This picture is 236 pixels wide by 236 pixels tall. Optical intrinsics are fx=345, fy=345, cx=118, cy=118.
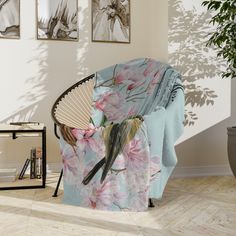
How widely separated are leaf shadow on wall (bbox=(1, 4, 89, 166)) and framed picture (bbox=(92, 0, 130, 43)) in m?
0.10

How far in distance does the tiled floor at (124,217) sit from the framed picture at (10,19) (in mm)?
1452

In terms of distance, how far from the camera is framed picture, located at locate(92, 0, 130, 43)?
3322 millimetres

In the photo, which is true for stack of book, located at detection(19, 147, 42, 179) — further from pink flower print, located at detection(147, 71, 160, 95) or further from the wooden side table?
pink flower print, located at detection(147, 71, 160, 95)

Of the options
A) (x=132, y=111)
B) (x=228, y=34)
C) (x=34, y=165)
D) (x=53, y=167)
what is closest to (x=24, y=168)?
(x=34, y=165)

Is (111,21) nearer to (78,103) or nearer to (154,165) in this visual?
(78,103)

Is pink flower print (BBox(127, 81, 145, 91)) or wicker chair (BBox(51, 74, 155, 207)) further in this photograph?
wicker chair (BBox(51, 74, 155, 207))

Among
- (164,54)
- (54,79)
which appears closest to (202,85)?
(164,54)

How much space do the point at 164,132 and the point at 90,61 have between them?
4.68 ft

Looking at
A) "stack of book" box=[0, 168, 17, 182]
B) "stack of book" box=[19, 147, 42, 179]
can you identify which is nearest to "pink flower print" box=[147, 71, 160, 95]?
"stack of book" box=[19, 147, 42, 179]

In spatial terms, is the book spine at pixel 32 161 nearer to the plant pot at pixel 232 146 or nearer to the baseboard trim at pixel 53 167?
the baseboard trim at pixel 53 167

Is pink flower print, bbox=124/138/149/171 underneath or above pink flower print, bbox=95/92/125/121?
underneath

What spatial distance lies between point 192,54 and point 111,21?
0.87 meters

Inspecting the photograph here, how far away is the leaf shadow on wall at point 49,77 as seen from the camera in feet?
10.5

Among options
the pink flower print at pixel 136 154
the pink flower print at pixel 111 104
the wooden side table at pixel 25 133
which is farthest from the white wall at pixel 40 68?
the pink flower print at pixel 136 154
